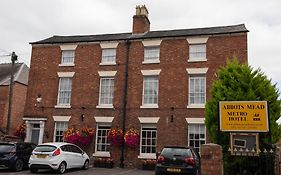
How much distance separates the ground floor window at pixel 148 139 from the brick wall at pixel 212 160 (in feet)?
36.7

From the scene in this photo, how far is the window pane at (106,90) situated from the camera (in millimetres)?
22234

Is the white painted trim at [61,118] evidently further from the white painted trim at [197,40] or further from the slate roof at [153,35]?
the white painted trim at [197,40]

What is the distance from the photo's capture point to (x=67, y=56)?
23.8m

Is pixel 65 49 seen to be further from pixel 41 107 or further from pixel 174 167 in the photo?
pixel 174 167

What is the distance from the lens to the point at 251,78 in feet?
41.9

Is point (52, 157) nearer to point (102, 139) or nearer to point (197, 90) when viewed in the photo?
point (102, 139)

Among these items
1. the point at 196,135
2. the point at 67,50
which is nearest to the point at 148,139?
the point at 196,135

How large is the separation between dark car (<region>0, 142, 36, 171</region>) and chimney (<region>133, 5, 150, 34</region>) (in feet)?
38.3

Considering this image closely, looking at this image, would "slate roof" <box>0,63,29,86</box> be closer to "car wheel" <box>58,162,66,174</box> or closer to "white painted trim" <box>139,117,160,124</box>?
"white painted trim" <box>139,117,160,124</box>

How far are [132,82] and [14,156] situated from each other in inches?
351

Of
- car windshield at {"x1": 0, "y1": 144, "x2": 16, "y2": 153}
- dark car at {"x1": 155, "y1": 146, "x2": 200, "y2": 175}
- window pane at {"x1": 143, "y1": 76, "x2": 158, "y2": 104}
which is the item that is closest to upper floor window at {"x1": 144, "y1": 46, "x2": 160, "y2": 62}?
window pane at {"x1": 143, "y1": 76, "x2": 158, "y2": 104}

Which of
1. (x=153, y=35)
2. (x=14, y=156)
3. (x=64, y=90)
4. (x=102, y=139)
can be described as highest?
(x=153, y=35)

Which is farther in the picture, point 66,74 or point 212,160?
point 66,74

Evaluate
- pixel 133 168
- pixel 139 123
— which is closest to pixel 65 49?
pixel 139 123
